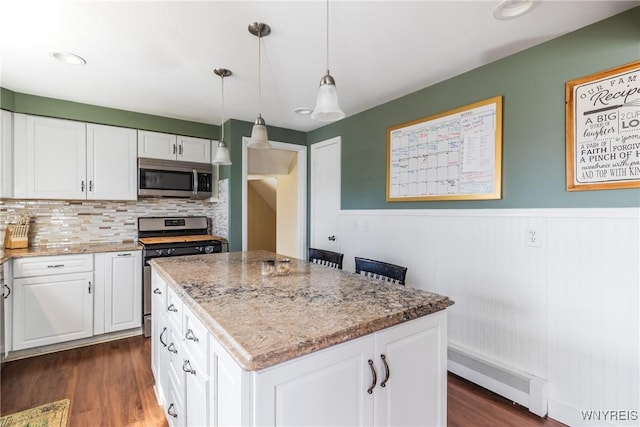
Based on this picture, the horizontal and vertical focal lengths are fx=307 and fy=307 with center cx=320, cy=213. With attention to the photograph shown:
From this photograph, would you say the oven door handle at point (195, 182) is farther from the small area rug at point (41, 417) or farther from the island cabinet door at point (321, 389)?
the island cabinet door at point (321, 389)

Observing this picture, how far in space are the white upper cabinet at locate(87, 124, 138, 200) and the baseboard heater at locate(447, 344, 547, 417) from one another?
3343 millimetres

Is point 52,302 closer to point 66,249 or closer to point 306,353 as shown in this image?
point 66,249

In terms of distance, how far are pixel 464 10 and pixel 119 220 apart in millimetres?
3564

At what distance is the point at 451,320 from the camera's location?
2.37m

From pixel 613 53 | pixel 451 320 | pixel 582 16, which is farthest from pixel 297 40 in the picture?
pixel 451 320

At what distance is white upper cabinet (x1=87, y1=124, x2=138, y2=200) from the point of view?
299 centimetres

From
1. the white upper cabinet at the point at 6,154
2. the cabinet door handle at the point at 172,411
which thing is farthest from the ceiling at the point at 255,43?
the cabinet door handle at the point at 172,411

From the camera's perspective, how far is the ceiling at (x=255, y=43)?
61.3 inches

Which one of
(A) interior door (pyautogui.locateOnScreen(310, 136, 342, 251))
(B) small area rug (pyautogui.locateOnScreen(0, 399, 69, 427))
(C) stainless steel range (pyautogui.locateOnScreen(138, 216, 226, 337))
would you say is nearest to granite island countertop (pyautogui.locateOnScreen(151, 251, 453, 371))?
(B) small area rug (pyautogui.locateOnScreen(0, 399, 69, 427))

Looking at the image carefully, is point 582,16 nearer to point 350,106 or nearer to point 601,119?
point 601,119

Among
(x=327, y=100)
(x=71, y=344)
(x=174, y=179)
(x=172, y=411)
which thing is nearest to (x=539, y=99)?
(x=327, y=100)

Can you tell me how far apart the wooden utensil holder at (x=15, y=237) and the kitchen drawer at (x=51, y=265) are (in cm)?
38

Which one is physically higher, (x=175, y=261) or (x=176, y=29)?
(x=176, y=29)

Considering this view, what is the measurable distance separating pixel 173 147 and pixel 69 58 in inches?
54.9
